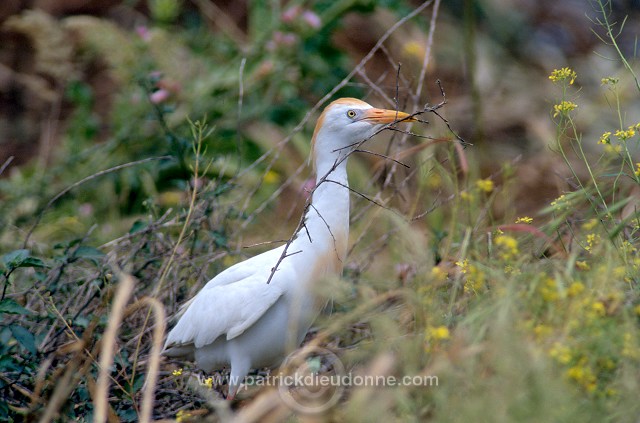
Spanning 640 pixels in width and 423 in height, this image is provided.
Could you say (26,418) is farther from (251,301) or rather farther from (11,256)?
(251,301)

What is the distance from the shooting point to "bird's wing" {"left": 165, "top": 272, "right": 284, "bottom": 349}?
285 cm

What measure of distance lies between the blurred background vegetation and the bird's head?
1.08ft

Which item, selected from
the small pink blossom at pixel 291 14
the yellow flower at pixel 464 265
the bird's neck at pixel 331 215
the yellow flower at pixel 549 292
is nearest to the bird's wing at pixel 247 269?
the bird's neck at pixel 331 215

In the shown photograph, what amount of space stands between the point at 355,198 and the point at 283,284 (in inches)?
44.4

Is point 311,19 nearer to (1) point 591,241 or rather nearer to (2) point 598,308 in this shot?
(1) point 591,241

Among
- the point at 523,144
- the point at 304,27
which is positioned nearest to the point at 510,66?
the point at 523,144

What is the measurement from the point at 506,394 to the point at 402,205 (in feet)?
7.67

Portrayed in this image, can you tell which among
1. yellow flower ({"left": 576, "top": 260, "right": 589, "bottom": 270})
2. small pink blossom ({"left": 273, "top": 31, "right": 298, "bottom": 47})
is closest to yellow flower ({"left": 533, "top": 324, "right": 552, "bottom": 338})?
yellow flower ({"left": 576, "top": 260, "right": 589, "bottom": 270})

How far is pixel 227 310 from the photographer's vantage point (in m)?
A: 2.90

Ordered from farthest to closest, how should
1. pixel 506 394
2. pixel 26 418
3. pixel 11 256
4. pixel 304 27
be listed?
pixel 304 27 < pixel 11 256 < pixel 26 418 < pixel 506 394

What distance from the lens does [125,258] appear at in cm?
349

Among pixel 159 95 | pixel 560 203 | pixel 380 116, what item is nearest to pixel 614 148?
pixel 560 203

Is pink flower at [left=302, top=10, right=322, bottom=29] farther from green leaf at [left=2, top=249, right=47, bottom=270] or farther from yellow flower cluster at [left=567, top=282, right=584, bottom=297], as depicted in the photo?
yellow flower cluster at [left=567, top=282, right=584, bottom=297]

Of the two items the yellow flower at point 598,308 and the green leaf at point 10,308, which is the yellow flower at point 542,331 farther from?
the green leaf at point 10,308
